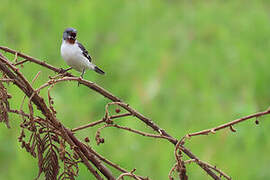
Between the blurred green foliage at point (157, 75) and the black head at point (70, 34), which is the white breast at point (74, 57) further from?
the blurred green foliage at point (157, 75)

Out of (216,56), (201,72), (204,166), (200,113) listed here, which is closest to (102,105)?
(200,113)

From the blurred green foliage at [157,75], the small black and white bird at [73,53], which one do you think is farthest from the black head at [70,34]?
the blurred green foliage at [157,75]

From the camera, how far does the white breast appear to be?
9.87ft

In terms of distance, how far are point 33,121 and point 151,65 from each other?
17.1 ft

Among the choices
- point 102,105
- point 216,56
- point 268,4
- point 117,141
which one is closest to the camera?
point 117,141

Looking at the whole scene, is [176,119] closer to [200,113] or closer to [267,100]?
[200,113]

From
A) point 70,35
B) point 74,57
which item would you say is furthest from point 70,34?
point 74,57

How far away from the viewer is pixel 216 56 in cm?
768

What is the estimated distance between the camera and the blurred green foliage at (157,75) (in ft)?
15.3

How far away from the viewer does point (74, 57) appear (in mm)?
3027

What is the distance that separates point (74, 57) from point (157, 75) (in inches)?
127

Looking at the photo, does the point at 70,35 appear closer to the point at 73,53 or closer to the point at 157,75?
the point at 73,53

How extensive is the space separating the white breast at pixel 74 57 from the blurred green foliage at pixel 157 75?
1.03 meters

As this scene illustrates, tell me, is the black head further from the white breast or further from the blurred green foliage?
the blurred green foliage
